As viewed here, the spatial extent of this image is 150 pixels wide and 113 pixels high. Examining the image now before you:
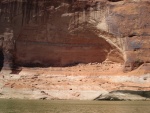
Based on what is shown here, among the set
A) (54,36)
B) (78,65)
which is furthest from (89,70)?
(54,36)

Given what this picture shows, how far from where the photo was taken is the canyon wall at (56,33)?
37562mm

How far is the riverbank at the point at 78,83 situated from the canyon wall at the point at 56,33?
4.06 feet

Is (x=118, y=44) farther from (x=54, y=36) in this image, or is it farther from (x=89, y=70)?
(x=54, y=36)

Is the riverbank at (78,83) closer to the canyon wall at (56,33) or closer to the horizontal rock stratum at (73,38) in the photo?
the horizontal rock stratum at (73,38)

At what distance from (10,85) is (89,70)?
8555 mm

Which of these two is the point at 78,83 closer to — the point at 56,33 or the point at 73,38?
the point at 73,38

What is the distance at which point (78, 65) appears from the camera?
37.8 m

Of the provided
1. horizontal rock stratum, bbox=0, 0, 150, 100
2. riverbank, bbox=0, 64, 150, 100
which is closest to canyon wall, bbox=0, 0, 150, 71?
horizontal rock stratum, bbox=0, 0, 150, 100

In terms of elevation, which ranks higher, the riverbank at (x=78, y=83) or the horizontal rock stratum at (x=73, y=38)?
the horizontal rock stratum at (x=73, y=38)

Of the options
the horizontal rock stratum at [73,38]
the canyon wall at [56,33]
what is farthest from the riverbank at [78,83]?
the canyon wall at [56,33]

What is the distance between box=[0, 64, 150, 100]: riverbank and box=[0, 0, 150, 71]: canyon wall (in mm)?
1237

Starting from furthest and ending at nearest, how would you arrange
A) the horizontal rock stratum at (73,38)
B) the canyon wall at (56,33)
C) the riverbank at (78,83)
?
the canyon wall at (56,33) → the horizontal rock stratum at (73,38) → the riverbank at (78,83)

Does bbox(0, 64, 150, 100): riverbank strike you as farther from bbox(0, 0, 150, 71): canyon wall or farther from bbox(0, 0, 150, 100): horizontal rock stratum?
bbox(0, 0, 150, 71): canyon wall

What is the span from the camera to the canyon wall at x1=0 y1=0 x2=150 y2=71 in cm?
3756
